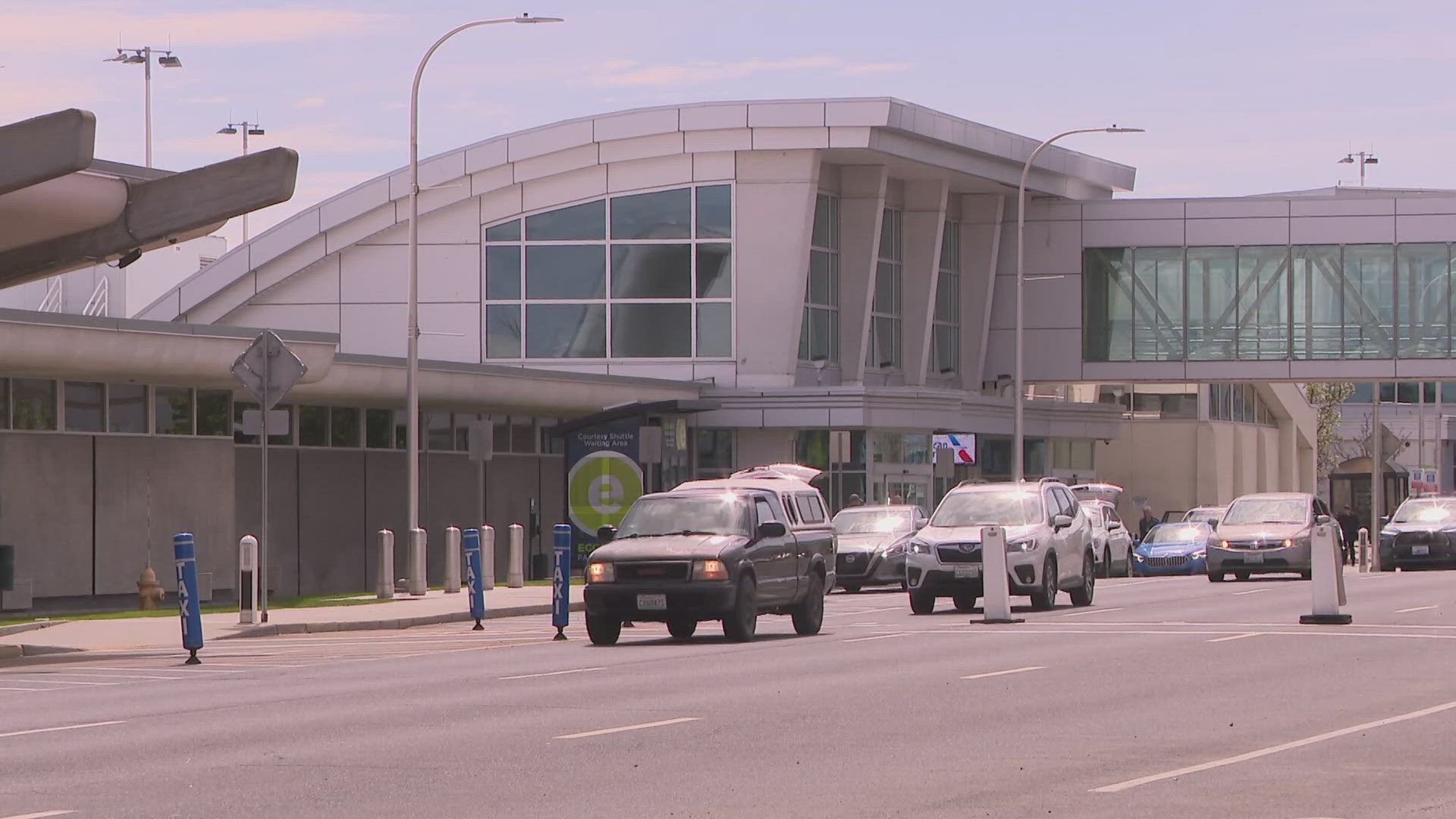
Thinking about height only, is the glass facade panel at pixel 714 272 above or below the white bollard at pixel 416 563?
above

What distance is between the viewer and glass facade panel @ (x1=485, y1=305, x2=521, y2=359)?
179ft

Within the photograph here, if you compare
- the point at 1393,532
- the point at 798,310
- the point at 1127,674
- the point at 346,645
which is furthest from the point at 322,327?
the point at 1127,674

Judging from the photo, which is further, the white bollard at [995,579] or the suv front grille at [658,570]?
the white bollard at [995,579]

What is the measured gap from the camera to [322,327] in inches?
2189

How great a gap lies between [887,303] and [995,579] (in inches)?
1284

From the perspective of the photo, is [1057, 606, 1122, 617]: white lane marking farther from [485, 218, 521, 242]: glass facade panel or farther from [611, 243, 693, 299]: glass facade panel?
[485, 218, 521, 242]: glass facade panel

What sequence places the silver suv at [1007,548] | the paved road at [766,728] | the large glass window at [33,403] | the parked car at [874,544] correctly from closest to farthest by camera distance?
the paved road at [766,728] → the silver suv at [1007,548] → the large glass window at [33,403] → the parked car at [874,544]

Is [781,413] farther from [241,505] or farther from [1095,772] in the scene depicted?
[1095,772]

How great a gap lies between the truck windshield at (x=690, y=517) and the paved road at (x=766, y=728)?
4.13 ft

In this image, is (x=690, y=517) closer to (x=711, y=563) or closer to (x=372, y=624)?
(x=711, y=563)

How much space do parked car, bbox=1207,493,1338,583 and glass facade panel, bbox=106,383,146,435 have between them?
1830 cm

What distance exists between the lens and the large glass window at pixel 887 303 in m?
58.4

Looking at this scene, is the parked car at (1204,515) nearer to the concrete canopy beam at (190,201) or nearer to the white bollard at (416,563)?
the white bollard at (416,563)

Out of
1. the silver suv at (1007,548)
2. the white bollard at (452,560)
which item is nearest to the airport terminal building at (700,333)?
the white bollard at (452,560)
